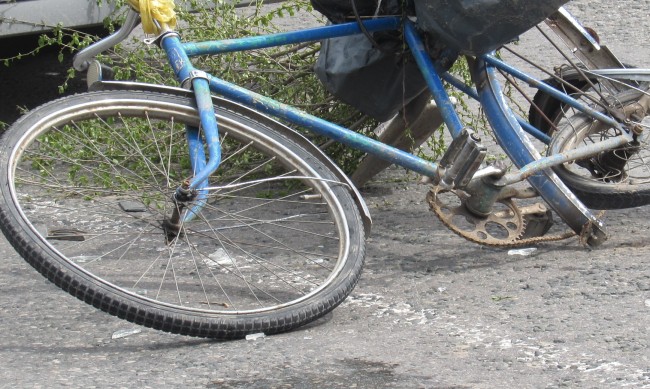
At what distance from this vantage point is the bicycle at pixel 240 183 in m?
3.52

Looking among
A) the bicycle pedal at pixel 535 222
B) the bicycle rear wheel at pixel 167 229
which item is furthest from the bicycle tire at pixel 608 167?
the bicycle rear wheel at pixel 167 229

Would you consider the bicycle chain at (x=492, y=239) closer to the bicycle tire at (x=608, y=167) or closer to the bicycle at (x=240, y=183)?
the bicycle at (x=240, y=183)

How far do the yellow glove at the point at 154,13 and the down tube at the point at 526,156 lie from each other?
128cm

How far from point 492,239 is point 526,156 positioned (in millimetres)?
348

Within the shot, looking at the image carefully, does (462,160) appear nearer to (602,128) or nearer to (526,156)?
(526,156)

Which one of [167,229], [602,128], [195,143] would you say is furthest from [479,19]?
[167,229]

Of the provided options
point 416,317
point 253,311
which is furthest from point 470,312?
point 253,311

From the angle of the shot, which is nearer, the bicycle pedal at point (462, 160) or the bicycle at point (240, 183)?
the bicycle at point (240, 183)

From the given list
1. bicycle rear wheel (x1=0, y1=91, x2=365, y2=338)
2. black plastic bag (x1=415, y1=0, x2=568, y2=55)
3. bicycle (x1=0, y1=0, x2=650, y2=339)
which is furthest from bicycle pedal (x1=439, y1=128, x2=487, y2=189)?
bicycle rear wheel (x1=0, y1=91, x2=365, y2=338)

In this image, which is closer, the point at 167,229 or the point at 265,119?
the point at 167,229

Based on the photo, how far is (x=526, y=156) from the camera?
438 centimetres

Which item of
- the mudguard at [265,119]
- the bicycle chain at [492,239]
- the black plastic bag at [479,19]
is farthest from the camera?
the bicycle chain at [492,239]

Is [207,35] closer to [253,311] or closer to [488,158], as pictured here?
[488,158]

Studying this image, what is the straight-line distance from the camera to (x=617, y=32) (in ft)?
27.8
